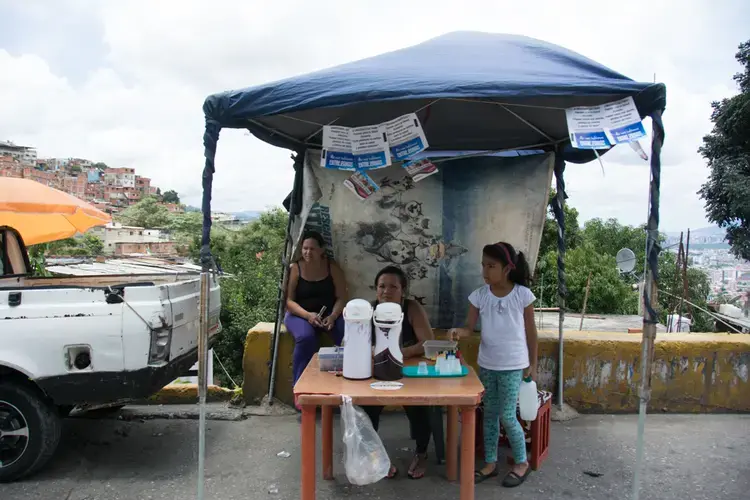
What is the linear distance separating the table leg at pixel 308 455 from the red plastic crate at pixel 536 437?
150 cm

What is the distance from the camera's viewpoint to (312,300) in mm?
4816

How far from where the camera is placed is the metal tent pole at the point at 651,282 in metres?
2.96

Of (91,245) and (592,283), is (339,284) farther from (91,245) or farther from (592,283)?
(91,245)

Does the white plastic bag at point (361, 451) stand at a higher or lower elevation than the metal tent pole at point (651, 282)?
lower

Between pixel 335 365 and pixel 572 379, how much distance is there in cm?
274

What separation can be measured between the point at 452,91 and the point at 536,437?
7.86 ft

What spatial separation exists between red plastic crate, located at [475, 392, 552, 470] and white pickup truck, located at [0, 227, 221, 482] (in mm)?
2245

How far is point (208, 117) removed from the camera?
10.8ft

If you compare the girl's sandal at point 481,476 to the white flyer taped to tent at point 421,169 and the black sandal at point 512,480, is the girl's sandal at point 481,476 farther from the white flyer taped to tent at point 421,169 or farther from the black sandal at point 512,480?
the white flyer taped to tent at point 421,169

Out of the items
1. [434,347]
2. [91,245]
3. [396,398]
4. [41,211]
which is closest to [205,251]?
[396,398]

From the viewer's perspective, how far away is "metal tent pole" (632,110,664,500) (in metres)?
2.96

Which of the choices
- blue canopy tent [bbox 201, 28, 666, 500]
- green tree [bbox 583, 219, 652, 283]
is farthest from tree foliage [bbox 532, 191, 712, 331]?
blue canopy tent [bbox 201, 28, 666, 500]

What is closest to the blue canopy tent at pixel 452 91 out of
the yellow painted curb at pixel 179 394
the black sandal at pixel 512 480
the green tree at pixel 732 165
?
the black sandal at pixel 512 480

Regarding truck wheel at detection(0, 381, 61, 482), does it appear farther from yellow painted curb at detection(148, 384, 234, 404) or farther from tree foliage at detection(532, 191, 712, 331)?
tree foliage at detection(532, 191, 712, 331)
